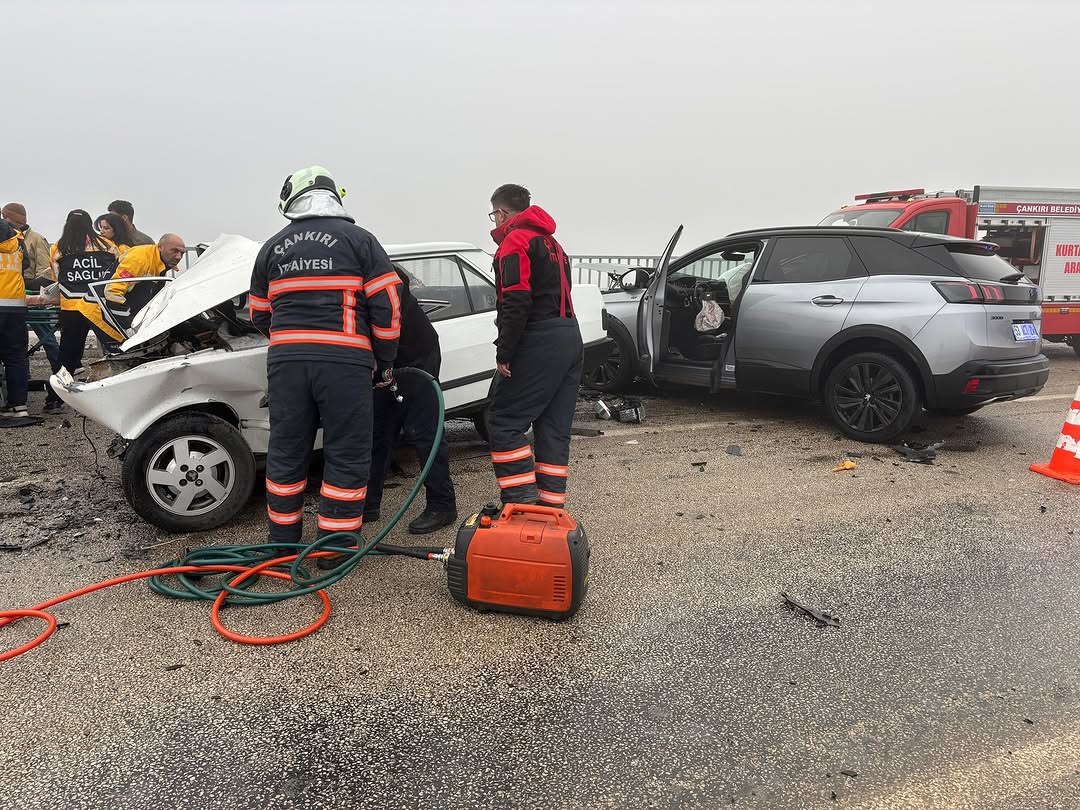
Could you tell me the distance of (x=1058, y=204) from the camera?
9.20m

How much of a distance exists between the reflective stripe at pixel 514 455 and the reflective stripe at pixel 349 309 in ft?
3.23

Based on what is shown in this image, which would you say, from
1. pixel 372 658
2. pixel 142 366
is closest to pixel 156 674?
pixel 372 658

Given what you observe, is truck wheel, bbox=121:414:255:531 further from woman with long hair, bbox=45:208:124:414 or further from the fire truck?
the fire truck

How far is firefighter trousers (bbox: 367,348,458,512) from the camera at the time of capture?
3.71 meters

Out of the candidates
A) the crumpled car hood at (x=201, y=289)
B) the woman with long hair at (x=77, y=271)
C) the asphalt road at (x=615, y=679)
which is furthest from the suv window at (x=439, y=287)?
the woman with long hair at (x=77, y=271)

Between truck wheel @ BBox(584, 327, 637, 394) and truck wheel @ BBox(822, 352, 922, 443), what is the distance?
2.01m

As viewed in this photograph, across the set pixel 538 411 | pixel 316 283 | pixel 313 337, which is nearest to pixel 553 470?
pixel 538 411

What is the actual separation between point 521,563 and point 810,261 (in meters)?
4.27

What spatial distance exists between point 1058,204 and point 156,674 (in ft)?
36.9

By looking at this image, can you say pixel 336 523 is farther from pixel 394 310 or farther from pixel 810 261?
pixel 810 261

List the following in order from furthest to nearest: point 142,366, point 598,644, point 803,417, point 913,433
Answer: point 803,417
point 913,433
point 142,366
point 598,644

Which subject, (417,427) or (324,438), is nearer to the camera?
(324,438)

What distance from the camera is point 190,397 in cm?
366

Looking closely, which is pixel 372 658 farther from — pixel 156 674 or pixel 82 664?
pixel 82 664
